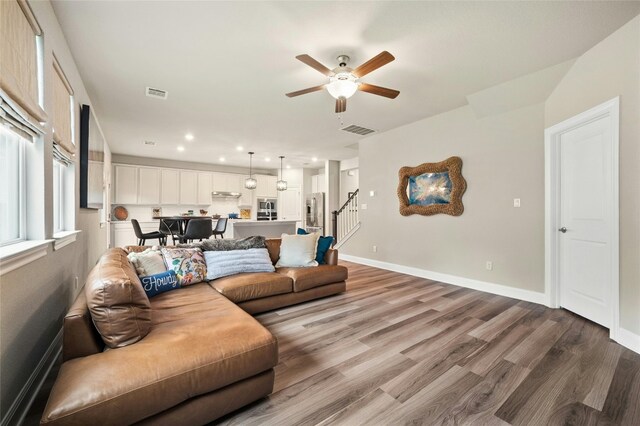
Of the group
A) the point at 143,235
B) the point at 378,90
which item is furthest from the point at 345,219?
the point at 143,235

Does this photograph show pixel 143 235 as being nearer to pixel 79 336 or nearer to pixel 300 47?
pixel 79 336

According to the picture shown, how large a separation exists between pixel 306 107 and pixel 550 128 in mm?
3063

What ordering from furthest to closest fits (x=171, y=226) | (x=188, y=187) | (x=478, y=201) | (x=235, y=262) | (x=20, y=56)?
(x=188, y=187) → (x=171, y=226) → (x=478, y=201) → (x=235, y=262) → (x=20, y=56)

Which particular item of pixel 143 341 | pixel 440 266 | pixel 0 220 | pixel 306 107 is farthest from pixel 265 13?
pixel 440 266

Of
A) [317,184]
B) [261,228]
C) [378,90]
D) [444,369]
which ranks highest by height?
[378,90]

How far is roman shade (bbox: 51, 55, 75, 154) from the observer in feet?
6.79

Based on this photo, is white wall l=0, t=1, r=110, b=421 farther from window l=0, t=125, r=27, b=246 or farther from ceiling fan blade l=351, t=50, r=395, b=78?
ceiling fan blade l=351, t=50, r=395, b=78

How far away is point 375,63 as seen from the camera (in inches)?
87.9

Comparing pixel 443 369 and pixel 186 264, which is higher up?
pixel 186 264

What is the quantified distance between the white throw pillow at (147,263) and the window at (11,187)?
0.72 metres

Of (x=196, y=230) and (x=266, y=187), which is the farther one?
(x=266, y=187)

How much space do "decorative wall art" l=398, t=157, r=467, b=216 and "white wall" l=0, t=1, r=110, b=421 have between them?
4.46 meters

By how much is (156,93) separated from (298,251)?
2.73 metres

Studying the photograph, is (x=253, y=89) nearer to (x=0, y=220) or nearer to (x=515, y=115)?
(x=0, y=220)
